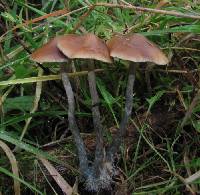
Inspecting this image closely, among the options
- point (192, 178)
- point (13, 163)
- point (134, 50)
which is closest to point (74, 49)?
point (134, 50)

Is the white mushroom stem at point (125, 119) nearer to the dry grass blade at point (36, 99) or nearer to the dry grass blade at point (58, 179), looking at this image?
the dry grass blade at point (58, 179)

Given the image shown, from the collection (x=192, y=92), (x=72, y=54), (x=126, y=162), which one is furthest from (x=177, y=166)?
(x=72, y=54)

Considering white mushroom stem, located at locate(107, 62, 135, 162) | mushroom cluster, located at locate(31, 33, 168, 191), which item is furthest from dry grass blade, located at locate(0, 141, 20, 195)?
white mushroom stem, located at locate(107, 62, 135, 162)

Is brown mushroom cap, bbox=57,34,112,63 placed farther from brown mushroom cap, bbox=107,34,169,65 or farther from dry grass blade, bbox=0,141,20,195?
dry grass blade, bbox=0,141,20,195

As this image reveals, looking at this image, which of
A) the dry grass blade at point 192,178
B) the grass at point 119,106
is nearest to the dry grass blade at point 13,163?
the grass at point 119,106

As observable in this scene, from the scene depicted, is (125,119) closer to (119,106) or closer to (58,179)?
(119,106)

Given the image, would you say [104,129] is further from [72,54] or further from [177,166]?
[72,54]
